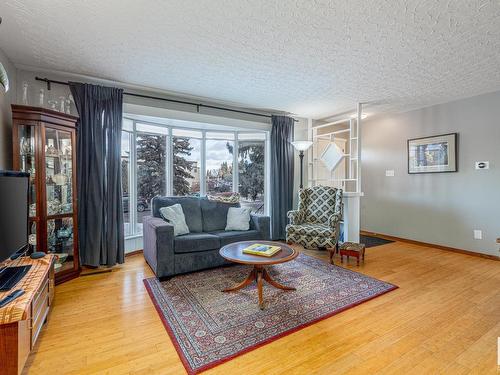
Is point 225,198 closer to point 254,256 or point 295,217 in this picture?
point 295,217

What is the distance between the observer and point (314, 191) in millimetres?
4207

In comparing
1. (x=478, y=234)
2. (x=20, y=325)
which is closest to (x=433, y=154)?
(x=478, y=234)

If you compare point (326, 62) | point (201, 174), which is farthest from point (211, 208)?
→ point (326, 62)

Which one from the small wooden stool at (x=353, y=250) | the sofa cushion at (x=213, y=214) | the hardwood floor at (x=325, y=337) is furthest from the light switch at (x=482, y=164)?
the sofa cushion at (x=213, y=214)

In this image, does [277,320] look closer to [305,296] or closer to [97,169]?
[305,296]

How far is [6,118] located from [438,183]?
589 centimetres

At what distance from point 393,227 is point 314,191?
1940mm

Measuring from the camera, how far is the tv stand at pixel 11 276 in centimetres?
152

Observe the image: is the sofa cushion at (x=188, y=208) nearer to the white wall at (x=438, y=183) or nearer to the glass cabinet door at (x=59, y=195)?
the glass cabinet door at (x=59, y=195)

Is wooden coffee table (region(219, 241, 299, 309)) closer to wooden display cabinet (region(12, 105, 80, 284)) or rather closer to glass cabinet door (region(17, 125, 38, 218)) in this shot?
wooden display cabinet (region(12, 105, 80, 284))

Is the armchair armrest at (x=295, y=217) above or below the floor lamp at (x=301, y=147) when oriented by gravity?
below

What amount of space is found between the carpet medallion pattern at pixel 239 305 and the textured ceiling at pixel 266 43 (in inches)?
93.1

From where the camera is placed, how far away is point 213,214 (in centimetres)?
367

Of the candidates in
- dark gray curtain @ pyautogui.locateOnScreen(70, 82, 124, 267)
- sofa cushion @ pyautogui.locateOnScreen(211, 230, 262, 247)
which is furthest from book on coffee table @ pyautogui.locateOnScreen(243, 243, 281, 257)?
dark gray curtain @ pyautogui.locateOnScreen(70, 82, 124, 267)
